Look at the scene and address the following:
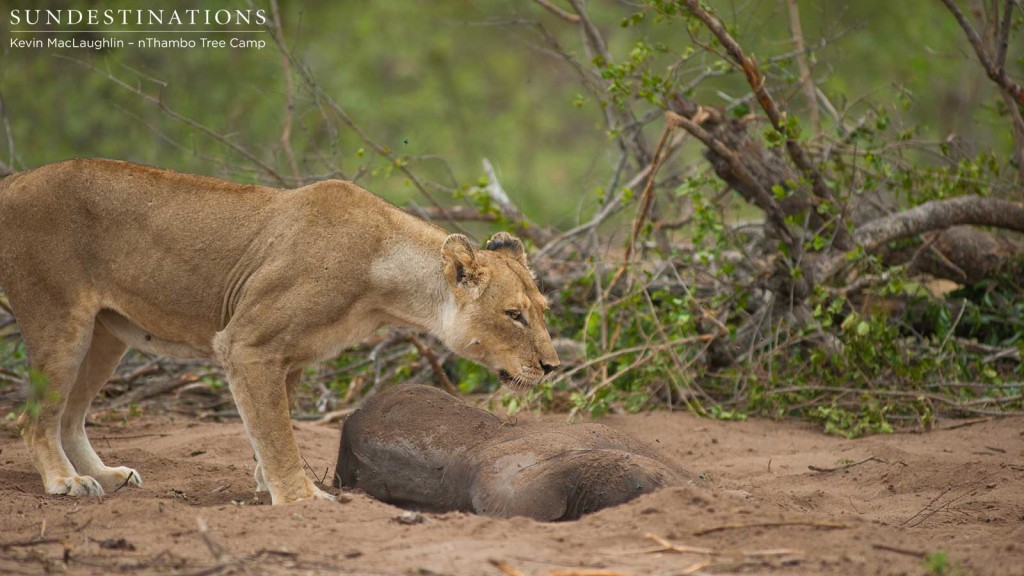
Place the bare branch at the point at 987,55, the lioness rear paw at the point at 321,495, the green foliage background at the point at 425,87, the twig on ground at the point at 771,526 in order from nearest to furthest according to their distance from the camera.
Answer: the twig on ground at the point at 771,526
the lioness rear paw at the point at 321,495
the bare branch at the point at 987,55
the green foliage background at the point at 425,87

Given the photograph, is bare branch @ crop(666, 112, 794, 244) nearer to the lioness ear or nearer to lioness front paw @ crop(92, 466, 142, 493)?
the lioness ear

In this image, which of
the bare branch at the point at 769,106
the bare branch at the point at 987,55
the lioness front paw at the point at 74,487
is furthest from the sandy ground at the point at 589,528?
the bare branch at the point at 987,55

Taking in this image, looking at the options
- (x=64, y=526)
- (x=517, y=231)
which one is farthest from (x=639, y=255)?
(x=64, y=526)

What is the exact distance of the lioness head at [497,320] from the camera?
5.73 m

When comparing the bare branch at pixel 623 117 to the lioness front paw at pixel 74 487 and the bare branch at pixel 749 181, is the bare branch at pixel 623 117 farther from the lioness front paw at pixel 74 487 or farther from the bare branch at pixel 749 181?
the lioness front paw at pixel 74 487

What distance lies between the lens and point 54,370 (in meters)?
5.87

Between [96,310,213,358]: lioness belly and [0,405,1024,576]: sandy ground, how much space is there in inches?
28.3

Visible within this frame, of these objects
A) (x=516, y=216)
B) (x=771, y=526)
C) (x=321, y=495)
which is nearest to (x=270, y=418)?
(x=321, y=495)

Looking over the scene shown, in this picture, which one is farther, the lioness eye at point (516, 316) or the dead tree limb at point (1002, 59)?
the dead tree limb at point (1002, 59)

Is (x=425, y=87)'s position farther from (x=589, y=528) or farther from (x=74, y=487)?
(x=589, y=528)

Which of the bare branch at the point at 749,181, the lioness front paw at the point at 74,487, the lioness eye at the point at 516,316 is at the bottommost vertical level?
the lioness front paw at the point at 74,487

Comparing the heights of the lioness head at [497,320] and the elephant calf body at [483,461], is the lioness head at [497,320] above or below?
above

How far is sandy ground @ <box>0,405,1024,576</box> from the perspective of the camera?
3.99 m

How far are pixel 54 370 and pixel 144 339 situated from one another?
510mm
